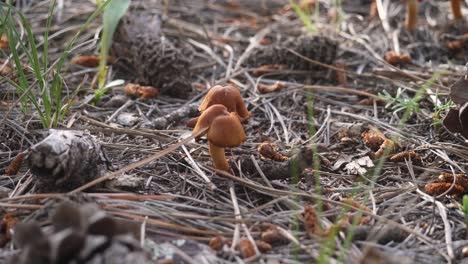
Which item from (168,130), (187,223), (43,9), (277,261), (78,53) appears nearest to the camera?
(277,261)

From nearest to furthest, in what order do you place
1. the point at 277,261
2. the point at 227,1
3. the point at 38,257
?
the point at 38,257 < the point at 277,261 < the point at 227,1

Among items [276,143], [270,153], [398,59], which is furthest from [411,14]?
[270,153]

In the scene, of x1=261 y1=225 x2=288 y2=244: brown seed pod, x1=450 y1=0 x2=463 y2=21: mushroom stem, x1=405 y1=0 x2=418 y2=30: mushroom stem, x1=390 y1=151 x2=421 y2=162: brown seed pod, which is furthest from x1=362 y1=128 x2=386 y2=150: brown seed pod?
x1=450 y1=0 x2=463 y2=21: mushroom stem

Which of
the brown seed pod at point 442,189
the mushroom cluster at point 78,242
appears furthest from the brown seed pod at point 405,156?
the mushroom cluster at point 78,242

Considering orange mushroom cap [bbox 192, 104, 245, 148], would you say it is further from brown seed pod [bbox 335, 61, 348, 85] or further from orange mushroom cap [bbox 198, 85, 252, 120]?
brown seed pod [bbox 335, 61, 348, 85]

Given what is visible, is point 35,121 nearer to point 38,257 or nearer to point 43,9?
point 38,257

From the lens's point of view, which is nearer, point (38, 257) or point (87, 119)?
point (38, 257)

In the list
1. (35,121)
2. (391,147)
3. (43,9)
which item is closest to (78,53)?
(43,9)

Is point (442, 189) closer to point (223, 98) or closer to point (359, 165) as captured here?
point (359, 165)
